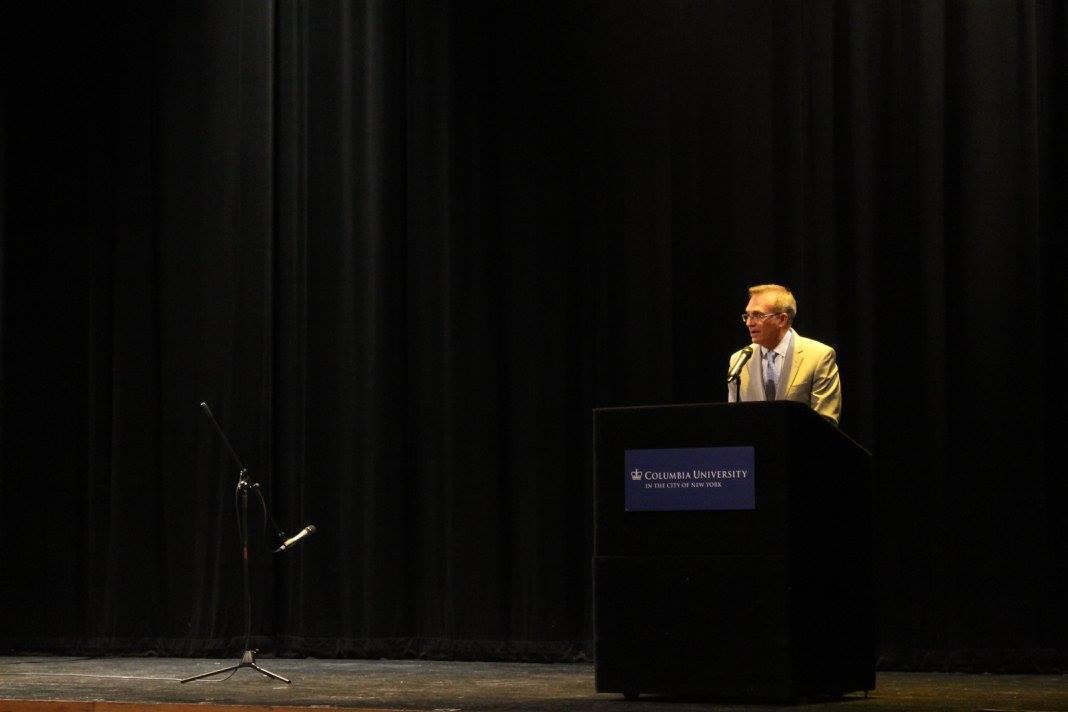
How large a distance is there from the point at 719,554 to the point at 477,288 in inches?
108

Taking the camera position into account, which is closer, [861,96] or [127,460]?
[861,96]

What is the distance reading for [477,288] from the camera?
6156mm

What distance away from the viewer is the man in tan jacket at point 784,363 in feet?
14.4

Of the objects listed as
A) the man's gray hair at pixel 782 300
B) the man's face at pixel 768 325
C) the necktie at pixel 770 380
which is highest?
the man's gray hair at pixel 782 300

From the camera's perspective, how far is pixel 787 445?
11.7 ft

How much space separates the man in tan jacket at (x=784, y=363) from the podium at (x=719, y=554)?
0.57 metres

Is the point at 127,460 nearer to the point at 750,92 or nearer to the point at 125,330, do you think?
the point at 125,330

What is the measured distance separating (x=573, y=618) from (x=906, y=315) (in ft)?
5.77

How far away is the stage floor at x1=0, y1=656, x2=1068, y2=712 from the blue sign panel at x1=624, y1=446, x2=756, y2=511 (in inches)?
19.7

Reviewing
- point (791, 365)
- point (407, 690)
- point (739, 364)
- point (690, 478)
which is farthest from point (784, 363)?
point (407, 690)

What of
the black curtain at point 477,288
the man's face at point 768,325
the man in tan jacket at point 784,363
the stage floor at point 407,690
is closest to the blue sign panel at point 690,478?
the stage floor at point 407,690

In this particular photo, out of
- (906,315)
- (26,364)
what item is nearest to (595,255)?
(906,315)

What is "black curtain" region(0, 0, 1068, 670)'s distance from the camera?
17.4ft

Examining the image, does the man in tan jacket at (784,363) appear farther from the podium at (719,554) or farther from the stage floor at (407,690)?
the stage floor at (407,690)
